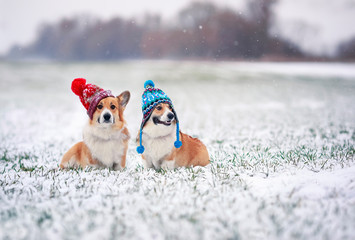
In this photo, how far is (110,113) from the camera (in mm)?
3664

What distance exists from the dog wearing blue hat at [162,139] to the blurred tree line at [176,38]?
15.1m

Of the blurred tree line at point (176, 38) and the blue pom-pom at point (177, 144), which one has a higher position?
the blurred tree line at point (176, 38)

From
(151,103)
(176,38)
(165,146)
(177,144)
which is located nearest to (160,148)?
(165,146)

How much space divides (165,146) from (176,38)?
21775mm

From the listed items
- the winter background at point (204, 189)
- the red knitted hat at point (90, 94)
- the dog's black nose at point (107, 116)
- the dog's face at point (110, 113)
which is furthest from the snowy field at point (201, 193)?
the red knitted hat at point (90, 94)

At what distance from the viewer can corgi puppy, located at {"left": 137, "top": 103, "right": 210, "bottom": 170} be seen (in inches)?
143

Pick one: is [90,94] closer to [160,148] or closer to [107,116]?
[107,116]

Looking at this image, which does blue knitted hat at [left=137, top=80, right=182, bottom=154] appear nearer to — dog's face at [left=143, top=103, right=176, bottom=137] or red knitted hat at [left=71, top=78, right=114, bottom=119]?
dog's face at [left=143, top=103, right=176, bottom=137]

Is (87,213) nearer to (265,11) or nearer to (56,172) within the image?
(56,172)

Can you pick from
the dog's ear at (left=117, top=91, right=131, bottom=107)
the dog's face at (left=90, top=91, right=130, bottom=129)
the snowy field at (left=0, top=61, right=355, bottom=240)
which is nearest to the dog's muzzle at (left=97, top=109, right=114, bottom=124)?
the dog's face at (left=90, top=91, right=130, bottom=129)

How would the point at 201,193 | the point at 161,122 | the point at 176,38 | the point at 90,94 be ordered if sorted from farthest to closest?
the point at 176,38 < the point at 90,94 < the point at 161,122 < the point at 201,193

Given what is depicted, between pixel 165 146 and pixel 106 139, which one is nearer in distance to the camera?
pixel 165 146

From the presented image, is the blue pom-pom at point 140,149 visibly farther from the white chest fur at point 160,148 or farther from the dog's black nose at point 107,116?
the dog's black nose at point 107,116

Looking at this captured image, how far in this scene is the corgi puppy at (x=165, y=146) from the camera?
363cm
